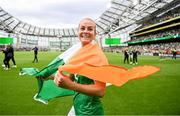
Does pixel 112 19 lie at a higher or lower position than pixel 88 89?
higher

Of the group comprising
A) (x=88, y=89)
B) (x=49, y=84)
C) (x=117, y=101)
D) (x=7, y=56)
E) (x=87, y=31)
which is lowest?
(x=117, y=101)

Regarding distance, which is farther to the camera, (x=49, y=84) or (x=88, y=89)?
(x=49, y=84)

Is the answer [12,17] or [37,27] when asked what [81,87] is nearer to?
[12,17]

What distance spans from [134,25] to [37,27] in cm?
6600

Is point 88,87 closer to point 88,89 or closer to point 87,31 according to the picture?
point 88,89

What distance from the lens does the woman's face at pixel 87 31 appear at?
3.48 m

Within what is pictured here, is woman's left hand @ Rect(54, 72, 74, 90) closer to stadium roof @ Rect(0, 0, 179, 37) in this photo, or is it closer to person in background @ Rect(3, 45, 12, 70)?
person in background @ Rect(3, 45, 12, 70)

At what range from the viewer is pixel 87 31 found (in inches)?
137

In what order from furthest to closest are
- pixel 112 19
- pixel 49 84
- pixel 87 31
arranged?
pixel 112 19 → pixel 49 84 → pixel 87 31

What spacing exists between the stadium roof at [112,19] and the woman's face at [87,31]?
79.7 metres

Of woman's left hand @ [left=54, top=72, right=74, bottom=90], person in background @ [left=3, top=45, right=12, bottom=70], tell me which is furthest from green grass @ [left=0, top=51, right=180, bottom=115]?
person in background @ [left=3, top=45, right=12, bottom=70]

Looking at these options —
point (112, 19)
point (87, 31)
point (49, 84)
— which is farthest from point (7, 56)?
point (112, 19)

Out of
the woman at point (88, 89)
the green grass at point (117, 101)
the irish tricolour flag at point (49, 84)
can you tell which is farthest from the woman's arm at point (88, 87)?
the green grass at point (117, 101)

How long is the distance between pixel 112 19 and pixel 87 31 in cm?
13674
